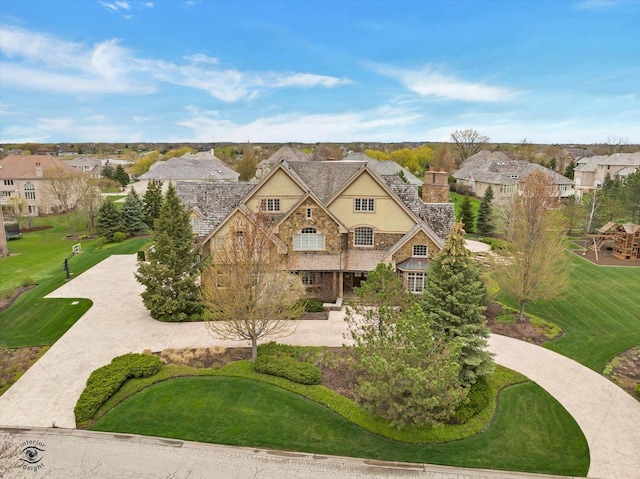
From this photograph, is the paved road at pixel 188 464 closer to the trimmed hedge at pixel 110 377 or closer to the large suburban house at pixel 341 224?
the trimmed hedge at pixel 110 377

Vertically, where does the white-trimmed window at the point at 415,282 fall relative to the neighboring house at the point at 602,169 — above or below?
below

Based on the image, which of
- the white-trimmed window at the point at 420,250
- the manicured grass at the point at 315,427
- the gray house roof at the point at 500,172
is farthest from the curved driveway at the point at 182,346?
the gray house roof at the point at 500,172

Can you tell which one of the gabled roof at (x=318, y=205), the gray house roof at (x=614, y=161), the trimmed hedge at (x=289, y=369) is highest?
the gray house roof at (x=614, y=161)

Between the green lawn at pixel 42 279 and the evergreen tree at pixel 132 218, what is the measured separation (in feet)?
12.9

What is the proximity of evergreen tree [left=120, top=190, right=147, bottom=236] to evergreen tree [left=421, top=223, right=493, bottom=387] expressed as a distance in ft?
144

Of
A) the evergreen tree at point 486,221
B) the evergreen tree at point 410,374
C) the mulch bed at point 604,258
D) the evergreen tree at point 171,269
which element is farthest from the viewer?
the evergreen tree at point 486,221

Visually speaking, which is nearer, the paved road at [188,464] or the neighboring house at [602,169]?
the paved road at [188,464]

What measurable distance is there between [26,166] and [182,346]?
215 feet

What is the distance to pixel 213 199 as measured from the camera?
31391mm

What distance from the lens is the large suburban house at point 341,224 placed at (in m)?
27.8

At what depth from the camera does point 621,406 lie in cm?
1738

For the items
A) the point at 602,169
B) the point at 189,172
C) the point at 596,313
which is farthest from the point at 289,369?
the point at 602,169

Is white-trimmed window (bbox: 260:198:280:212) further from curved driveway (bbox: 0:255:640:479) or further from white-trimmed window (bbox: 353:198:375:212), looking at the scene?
curved driveway (bbox: 0:255:640:479)

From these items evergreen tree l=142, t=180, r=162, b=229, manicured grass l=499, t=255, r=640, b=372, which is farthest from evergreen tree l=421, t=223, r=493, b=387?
evergreen tree l=142, t=180, r=162, b=229
